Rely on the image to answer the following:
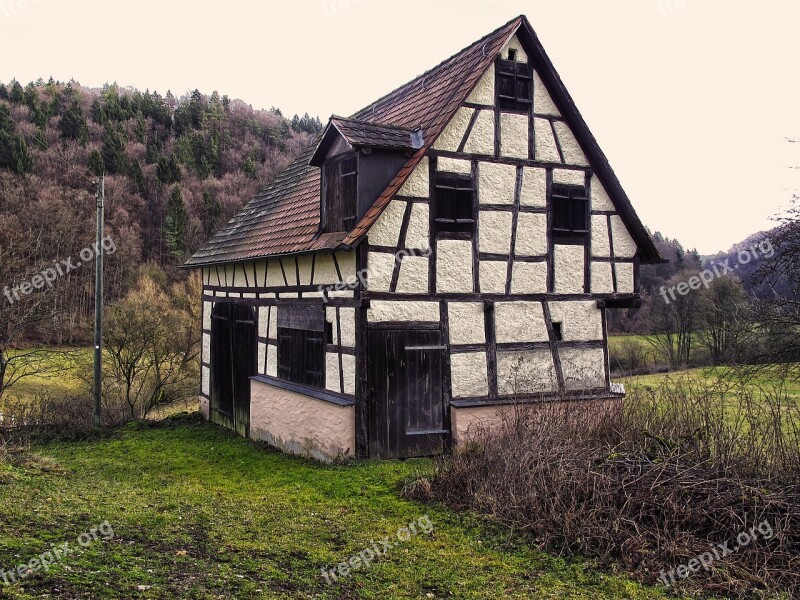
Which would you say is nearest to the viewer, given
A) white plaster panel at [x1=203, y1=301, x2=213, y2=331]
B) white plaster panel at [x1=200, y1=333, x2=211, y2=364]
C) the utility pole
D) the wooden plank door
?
the wooden plank door

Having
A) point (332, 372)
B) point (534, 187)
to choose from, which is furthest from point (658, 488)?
point (534, 187)

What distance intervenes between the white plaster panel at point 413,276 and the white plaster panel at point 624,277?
4309 millimetres

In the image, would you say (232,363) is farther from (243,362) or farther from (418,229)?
(418,229)

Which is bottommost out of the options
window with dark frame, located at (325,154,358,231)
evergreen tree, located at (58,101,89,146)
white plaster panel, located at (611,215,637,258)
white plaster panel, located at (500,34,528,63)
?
white plaster panel, located at (611,215,637,258)

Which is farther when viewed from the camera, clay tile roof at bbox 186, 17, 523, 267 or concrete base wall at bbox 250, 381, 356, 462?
clay tile roof at bbox 186, 17, 523, 267

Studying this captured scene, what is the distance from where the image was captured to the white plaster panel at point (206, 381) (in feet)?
56.9

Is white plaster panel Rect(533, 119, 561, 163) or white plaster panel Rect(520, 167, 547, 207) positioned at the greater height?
white plaster panel Rect(533, 119, 561, 163)

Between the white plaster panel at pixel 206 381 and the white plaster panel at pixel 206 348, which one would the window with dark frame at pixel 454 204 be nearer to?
the white plaster panel at pixel 206 348

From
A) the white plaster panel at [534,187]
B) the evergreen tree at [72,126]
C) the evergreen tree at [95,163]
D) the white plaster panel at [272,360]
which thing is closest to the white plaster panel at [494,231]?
the white plaster panel at [534,187]

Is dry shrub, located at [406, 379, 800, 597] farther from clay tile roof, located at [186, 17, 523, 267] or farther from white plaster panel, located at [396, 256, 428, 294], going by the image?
clay tile roof, located at [186, 17, 523, 267]

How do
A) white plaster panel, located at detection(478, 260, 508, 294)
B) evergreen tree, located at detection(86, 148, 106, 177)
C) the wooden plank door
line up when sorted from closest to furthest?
white plaster panel, located at detection(478, 260, 508, 294), the wooden plank door, evergreen tree, located at detection(86, 148, 106, 177)

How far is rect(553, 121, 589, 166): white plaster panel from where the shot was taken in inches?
480

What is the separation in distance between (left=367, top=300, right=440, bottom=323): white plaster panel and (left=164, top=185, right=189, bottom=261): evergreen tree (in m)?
40.5

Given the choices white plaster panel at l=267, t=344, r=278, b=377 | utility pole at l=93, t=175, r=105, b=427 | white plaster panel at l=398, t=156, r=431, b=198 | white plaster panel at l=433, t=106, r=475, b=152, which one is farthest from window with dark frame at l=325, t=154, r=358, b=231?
utility pole at l=93, t=175, r=105, b=427
